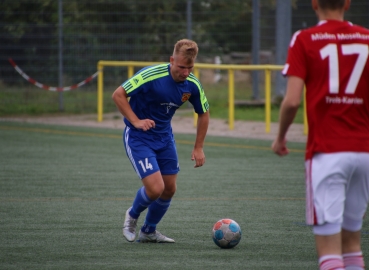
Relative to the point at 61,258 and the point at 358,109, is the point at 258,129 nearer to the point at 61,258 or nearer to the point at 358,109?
the point at 61,258

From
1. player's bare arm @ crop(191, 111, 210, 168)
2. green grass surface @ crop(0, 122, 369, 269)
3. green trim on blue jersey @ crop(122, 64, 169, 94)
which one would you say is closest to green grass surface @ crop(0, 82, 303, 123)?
green grass surface @ crop(0, 122, 369, 269)

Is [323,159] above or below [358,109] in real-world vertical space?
below

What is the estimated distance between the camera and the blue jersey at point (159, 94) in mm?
6234

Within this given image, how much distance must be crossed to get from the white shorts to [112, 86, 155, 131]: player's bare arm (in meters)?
2.23

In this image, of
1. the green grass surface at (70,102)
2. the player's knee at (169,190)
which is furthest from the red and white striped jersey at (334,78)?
the green grass surface at (70,102)

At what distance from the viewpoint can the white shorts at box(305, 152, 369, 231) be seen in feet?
12.8

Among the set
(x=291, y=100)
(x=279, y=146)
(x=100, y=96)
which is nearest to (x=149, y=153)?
(x=279, y=146)

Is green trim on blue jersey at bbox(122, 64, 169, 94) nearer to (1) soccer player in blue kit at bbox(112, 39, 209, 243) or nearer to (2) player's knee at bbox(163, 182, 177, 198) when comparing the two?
(1) soccer player in blue kit at bbox(112, 39, 209, 243)

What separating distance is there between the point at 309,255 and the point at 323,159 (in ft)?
6.95

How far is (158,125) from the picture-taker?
6.43 m

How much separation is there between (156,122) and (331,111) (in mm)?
2657

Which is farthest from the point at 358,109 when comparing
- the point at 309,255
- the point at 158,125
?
the point at 158,125

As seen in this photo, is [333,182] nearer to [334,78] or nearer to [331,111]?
[331,111]

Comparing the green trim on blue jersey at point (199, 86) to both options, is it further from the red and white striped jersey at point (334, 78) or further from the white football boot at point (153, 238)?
the red and white striped jersey at point (334, 78)
